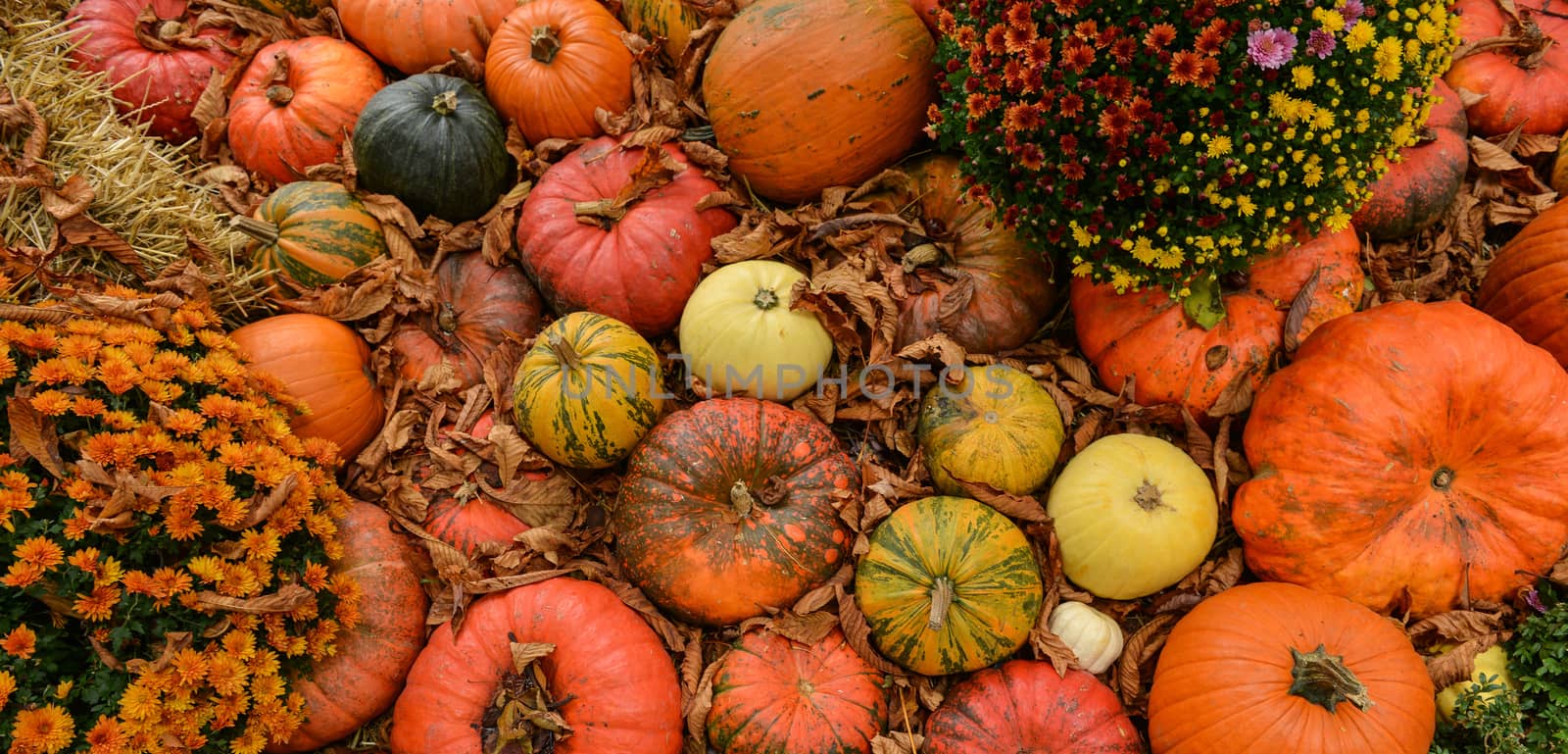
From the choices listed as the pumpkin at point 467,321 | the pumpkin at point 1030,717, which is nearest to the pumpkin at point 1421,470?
the pumpkin at point 1030,717

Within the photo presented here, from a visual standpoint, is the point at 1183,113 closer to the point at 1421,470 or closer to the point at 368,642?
the point at 1421,470

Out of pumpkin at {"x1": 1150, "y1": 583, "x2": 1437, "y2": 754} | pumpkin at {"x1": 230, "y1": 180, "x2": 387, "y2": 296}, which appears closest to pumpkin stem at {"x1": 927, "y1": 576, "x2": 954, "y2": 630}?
pumpkin at {"x1": 1150, "y1": 583, "x2": 1437, "y2": 754}

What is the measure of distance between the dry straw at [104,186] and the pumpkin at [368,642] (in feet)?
3.65

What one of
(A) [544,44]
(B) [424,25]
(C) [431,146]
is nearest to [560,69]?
(A) [544,44]

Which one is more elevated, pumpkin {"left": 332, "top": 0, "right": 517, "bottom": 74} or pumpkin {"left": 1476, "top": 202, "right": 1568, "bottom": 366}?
pumpkin {"left": 332, "top": 0, "right": 517, "bottom": 74}

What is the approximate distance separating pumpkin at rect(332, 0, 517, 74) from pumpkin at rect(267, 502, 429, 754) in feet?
7.12

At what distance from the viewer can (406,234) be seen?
3516 millimetres

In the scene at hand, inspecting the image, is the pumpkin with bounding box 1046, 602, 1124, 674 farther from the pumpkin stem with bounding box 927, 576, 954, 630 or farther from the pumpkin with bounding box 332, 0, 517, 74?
the pumpkin with bounding box 332, 0, 517, 74

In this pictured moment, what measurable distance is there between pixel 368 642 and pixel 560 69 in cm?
235

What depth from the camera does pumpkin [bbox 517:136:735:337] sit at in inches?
129

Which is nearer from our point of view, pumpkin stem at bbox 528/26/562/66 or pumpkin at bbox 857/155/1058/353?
pumpkin at bbox 857/155/1058/353

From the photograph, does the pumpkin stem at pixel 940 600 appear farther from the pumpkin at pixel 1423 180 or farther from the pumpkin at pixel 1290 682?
the pumpkin at pixel 1423 180

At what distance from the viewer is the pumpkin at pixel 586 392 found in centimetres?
287

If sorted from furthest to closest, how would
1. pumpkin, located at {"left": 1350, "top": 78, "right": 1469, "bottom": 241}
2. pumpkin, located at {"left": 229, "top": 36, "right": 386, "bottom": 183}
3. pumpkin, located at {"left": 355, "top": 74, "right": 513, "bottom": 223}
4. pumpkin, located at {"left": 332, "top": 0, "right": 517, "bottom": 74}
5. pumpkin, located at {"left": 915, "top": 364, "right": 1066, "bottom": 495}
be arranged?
pumpkin, located at {"left": 332, "top": 0, "right": 517, "bottom": 74} < pumpkin, located at {"left": 229, "top": 36, "right": 386, "bottom": 183} < pumpkin, located at {"left": 355, "top": 74, "right": 513, "bottom": 223} < pumpkin, located at {"left": 1350, "top": 78, "right": 1469, "bottom": 241} < pumpkin, located at {"left": 915, "top": 364, "right": 1066, "bottom": 495}
